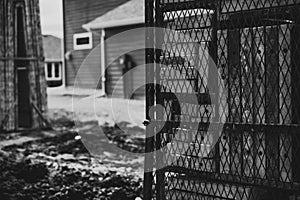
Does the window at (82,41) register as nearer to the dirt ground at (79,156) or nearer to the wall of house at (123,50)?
the wall of house at (123,50)

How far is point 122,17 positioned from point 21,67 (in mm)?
3362

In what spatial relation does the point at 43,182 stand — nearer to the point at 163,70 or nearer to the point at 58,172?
the point at 58,172

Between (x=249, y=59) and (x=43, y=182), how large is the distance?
8.28 ft

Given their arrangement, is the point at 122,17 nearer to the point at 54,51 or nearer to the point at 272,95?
the point at 54,51

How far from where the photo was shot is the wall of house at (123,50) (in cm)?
816

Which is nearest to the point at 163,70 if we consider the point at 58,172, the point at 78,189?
the point at 78,189

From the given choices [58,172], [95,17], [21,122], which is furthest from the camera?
[95,17]

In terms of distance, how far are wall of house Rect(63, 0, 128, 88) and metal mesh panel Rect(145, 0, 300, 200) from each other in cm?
720

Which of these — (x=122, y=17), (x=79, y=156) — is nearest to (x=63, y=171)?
(x=79, y=156)

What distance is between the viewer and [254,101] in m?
1.68

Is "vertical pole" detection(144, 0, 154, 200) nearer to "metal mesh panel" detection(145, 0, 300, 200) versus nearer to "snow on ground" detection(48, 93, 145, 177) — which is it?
"metal mesh panel" detection(145, 0, 300, 200)

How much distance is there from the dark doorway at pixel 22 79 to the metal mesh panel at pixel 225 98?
3.76 metres

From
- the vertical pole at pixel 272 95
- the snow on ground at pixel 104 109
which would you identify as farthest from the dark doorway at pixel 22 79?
the vertical pole at pixel 272 95

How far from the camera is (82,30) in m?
9.98
